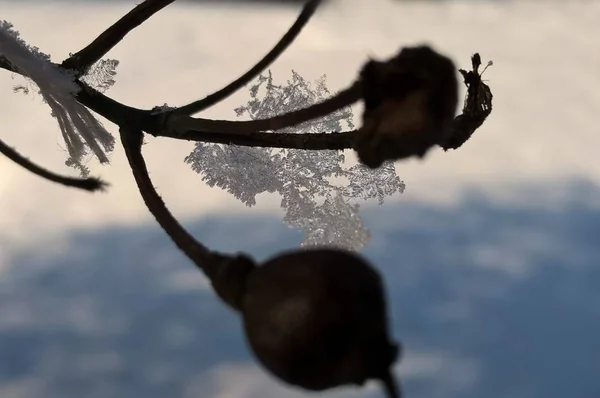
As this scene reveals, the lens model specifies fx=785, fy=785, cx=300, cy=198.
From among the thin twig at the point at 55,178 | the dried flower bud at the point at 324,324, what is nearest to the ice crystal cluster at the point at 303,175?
the thin twig at the point at 55,178

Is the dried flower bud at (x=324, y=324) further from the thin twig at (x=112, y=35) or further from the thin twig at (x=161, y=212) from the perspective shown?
the thin twig at (x=112, y=35)

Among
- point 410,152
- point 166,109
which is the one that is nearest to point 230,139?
point 166,109

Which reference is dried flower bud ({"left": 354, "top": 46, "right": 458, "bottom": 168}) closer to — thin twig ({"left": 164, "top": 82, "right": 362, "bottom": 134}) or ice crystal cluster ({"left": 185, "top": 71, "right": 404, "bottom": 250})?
thin twig ({"left": 164, "top": 82, "right": 362, "bottom": 134})

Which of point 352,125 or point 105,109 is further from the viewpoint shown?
point 352,125

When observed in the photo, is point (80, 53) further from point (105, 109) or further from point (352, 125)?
point (352, 125)

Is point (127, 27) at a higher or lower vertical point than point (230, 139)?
higher

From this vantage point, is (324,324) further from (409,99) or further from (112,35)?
(112,35)
